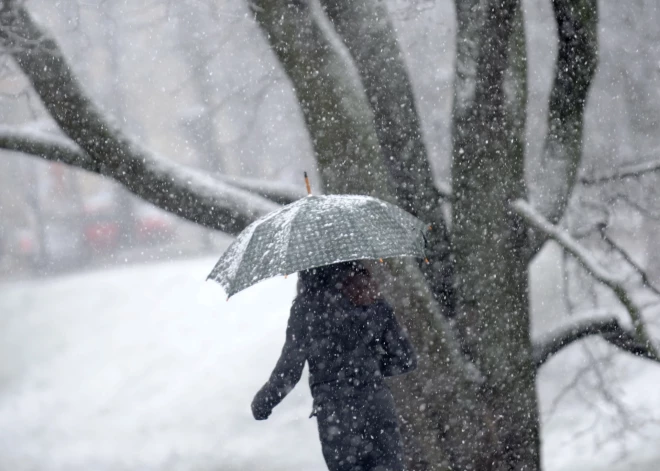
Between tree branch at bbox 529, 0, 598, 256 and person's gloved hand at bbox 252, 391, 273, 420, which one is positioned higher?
tree branch at bbox 529, 0, 598, 256

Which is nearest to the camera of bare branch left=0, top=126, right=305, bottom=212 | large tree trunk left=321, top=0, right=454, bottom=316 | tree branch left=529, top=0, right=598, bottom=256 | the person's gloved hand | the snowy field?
the person's gloved hand

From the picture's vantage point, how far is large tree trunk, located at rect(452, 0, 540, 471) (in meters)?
4.15

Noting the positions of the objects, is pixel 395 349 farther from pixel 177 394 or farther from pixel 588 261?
pixel 177 394

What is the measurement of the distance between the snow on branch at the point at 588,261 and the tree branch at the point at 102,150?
1.26 metres

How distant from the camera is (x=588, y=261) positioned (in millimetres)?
4238

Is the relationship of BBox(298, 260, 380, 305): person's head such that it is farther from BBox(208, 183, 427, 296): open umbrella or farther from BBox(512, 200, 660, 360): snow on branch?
BBox(512, 200, 660, 360): snow on branch

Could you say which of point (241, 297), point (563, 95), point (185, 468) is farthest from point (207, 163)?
point (563, 95)

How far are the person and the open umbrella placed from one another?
0.16 m

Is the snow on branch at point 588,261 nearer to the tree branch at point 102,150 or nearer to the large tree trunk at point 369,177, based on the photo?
the large tree trunk at point 369,177

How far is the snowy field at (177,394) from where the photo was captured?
8844 mm

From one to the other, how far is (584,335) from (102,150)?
9.11 feet

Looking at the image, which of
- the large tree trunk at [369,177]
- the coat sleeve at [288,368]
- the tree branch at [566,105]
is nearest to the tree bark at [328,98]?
the large tree trunk at [369,177]

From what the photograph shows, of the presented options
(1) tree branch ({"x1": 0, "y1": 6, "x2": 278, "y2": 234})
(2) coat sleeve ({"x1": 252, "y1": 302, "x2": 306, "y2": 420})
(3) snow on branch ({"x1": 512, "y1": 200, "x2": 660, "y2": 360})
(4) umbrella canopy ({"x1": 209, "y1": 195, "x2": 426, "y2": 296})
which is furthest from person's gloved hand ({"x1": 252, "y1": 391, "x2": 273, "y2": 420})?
(3) snow on branch ({"x1": 512, "y1": 200, "x2": 660, "y2": 360})

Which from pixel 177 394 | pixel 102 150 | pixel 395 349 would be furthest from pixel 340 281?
pixel 177 394
